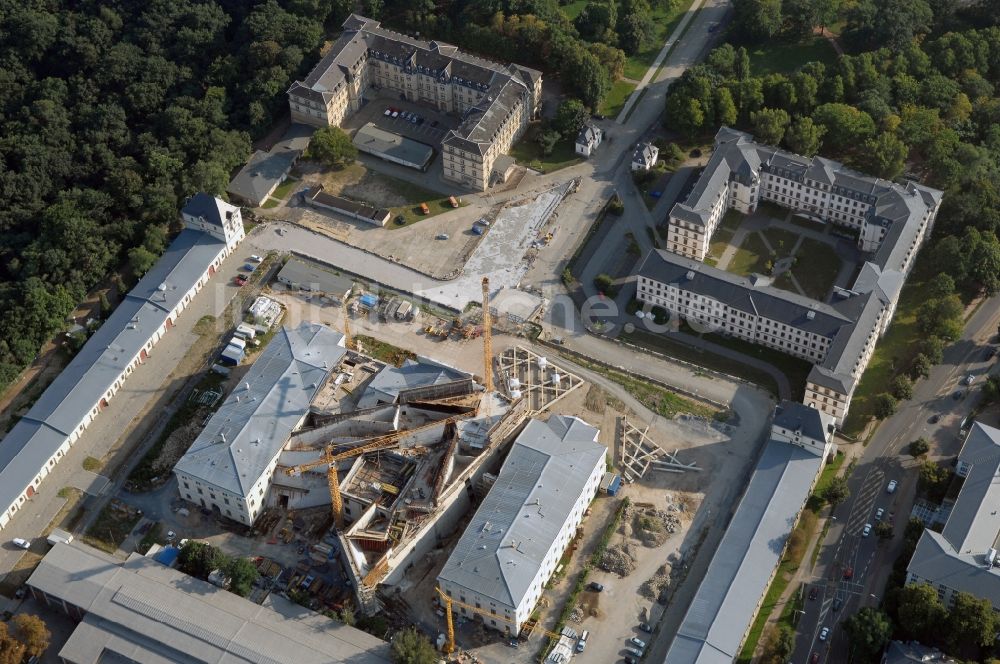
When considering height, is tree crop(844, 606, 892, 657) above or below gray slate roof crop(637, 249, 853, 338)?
below

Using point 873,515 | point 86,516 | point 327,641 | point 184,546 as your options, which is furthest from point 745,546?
point 86,516

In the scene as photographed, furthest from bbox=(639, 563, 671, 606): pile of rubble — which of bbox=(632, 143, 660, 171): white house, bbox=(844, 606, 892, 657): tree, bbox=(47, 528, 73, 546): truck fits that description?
bbox=(632, 143, 660, 171): white house

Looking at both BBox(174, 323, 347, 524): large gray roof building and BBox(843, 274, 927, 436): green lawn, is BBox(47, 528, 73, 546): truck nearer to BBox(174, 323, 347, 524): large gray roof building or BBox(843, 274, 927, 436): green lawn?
BBox(174, 323, 347, 524): large gray roof building

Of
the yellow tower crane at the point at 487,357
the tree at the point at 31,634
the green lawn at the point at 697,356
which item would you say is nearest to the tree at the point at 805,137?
the green lawn at the point at 697,356

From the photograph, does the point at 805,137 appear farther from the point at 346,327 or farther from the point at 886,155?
the point at 346,327

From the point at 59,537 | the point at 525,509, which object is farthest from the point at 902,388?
the point at 59,537
